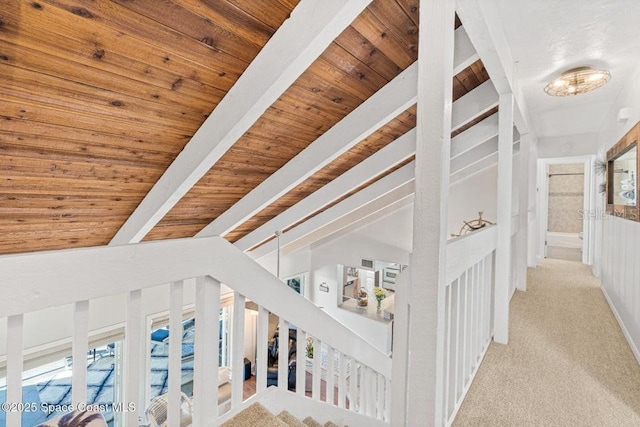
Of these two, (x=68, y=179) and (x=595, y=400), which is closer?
(x=595, y=400)

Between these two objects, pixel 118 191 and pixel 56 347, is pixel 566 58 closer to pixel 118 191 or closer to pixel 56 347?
pixel 118 191

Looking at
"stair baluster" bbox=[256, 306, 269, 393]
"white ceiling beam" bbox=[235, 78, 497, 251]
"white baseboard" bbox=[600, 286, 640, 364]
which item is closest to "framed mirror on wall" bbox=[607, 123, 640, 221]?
"white baseboard" bbox=[600, 286, 640, 364]

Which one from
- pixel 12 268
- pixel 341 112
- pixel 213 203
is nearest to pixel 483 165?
pixel 341 112

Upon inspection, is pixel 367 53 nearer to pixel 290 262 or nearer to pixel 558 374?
pixel 558 374

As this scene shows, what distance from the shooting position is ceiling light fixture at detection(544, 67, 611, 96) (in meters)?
2.66

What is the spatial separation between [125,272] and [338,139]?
1.92 metres

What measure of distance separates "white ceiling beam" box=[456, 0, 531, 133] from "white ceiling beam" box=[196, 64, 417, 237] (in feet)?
1.41

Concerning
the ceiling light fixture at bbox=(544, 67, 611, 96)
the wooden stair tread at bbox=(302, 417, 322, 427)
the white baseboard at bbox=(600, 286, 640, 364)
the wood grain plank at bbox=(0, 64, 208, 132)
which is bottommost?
the wooden stair tread at bbox=(302, 417, 322, 427)

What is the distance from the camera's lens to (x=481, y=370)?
2.12 m

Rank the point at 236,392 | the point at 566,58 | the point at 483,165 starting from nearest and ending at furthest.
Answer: the point at 236,392 < the point at 566,58 < the point at 483,165

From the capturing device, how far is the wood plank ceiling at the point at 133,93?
4.09 ft

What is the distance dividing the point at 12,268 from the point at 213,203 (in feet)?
8.14

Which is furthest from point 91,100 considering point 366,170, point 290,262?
point 290,262

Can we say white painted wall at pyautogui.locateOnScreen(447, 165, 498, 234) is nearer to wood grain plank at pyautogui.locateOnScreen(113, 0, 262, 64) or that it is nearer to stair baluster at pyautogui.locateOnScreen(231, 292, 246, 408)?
wood grain plank at pyautogui.locateOnScreen(113, 0, 262, 64)
